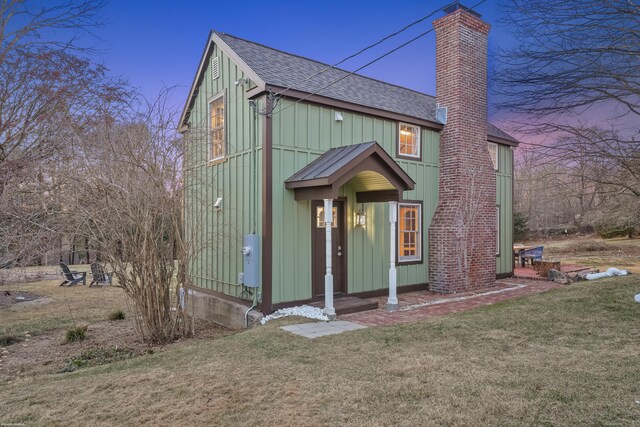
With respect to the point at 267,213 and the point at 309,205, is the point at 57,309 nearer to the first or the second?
the point at 267,213

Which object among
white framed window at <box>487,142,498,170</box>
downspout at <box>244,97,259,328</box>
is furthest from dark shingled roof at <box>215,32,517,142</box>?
white framed window at <box>487,142,498,170</box>

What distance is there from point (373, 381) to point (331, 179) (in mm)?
3936

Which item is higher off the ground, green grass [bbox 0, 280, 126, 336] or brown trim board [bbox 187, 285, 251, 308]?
brown trim board [bbox 187, 285, 251, 308]

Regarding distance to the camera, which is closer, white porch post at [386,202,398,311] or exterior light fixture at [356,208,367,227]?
white porch post at [386,202,398,311]

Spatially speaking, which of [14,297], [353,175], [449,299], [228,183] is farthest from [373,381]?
[14,297]

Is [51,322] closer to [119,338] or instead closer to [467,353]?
[119,338]

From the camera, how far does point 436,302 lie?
945 centimetres

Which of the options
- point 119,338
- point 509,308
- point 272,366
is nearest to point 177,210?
point 119,338

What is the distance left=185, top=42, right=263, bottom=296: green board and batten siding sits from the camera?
337 inches

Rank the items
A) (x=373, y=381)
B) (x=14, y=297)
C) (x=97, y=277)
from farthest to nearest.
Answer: (x=97, y=277)
(x=14, y=297)
(x=373, y=381)

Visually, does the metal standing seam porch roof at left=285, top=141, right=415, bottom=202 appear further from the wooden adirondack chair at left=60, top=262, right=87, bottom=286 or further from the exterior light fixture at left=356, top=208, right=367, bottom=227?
the wooden adirondack chair at left=60, top=262, right=87, bottom=286

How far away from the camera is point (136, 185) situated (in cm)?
689

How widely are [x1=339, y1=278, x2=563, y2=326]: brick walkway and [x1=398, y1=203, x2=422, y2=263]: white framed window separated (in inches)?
38.2

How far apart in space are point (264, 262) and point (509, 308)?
4.84 meters
